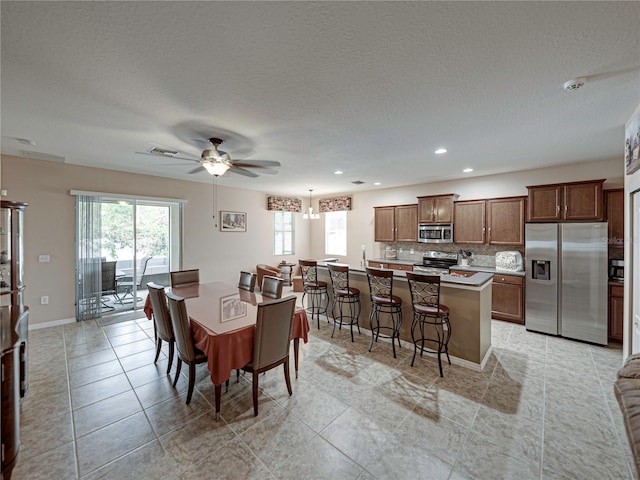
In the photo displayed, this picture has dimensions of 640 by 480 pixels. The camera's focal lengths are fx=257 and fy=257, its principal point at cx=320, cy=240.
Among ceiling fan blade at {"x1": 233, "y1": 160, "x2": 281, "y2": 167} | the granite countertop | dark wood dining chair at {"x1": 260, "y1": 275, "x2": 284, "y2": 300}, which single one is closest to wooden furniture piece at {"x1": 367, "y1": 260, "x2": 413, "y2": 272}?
the granite countertop

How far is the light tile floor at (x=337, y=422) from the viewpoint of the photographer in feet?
5.62

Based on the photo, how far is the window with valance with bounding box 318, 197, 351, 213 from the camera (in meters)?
7.13

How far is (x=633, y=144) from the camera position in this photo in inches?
95.4

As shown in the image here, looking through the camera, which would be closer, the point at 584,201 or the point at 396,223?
the point at 584,201

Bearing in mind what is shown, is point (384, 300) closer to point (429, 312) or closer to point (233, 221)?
point (429, 312)

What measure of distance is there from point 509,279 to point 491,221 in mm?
1109

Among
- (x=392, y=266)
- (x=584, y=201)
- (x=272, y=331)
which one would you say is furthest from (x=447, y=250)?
(x=272, y=331)

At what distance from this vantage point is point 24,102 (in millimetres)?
2211

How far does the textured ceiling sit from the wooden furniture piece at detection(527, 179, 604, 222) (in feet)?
1.97

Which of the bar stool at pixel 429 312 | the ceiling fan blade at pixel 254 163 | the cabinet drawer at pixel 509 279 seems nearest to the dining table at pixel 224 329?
the bar stool at pixel 429 312

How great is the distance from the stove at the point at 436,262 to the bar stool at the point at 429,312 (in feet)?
6.43

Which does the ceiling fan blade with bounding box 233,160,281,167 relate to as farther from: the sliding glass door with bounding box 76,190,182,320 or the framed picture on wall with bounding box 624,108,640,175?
the framed picture on wall with bounding box 624,108,640,175

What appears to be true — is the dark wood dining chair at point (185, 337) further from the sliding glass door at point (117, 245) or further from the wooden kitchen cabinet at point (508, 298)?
the wooden kitchen cabinet at point (508, 298)

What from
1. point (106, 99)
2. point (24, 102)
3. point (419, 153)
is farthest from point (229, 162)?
point (419, 153)
